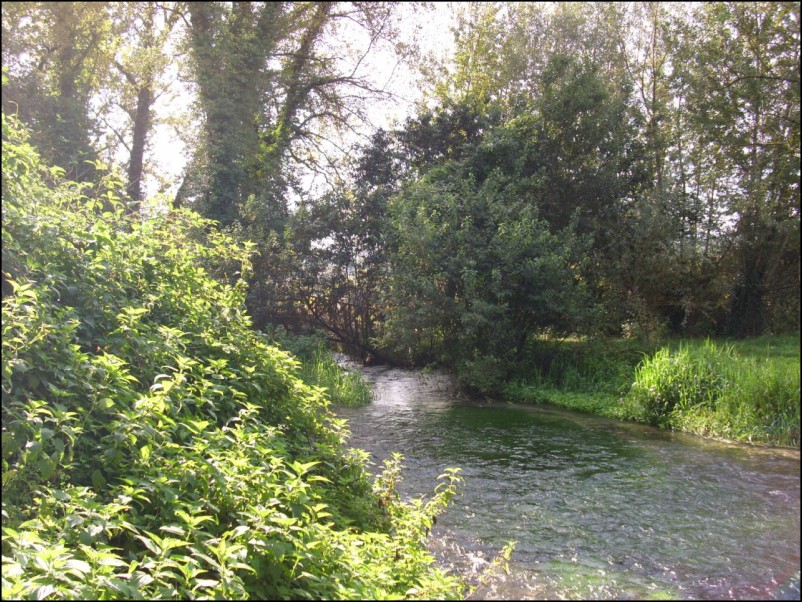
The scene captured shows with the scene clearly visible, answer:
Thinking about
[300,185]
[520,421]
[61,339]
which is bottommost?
[520,421]

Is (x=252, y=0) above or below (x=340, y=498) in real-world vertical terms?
above

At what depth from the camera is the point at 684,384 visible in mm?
5469

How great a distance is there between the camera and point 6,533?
199cm

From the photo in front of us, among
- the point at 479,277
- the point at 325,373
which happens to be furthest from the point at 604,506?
the point at 325,373

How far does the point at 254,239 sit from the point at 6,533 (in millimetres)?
10752

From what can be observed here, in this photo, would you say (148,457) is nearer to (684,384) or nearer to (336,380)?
(684,384)

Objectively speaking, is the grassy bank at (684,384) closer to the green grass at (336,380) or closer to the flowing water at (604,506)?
the flowing water at (604,506)

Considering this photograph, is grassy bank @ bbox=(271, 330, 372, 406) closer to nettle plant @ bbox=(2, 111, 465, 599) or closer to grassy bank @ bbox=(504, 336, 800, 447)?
grassy bank @ bbox=(504, 336, 800, 447)

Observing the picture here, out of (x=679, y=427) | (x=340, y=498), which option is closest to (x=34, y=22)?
(x=340, y=498)

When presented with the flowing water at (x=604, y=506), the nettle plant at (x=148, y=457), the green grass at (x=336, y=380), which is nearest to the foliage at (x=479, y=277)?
the green grass at (x=336, y=380)

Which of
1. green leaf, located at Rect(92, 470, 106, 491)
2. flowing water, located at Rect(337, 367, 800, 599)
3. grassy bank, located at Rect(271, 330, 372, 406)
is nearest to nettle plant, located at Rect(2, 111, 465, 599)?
green leaf, located at Rect(92, 470, 106, 491)

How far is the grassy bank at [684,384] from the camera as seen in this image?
1.15 metres

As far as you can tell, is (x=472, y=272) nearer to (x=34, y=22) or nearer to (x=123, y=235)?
(x=123, y=235)

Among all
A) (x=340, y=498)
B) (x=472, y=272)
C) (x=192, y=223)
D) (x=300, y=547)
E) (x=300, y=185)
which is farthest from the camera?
(x=300, y=185)
